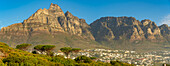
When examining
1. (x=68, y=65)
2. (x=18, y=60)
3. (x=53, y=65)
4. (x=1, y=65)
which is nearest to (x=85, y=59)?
(x=68, y=65)

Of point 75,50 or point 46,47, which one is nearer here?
point 46,47

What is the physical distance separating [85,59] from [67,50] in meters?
→ 24.5

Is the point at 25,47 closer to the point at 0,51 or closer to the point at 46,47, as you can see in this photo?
the point at 46,47

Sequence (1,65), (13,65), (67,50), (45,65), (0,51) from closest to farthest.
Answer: (1,65) < (13,65) < (45,65) < (0,51) < (67,50)

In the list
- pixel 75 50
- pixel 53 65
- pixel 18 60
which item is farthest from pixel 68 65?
pixel 75 50

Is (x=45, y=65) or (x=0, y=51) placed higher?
(x=0, y=51)

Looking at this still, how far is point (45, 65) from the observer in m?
40.8

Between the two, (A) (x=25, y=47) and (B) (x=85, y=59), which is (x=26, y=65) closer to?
(B) (x=85, y=59)

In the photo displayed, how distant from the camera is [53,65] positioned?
44.5 metres

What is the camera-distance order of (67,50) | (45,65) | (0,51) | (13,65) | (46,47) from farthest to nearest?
(67,50) < (46,47) < (0,51) < (45,65) < (13,65)

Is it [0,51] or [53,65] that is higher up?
[0,51]

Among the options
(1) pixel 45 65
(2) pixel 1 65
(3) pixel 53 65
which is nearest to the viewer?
(2) pixel 1 65

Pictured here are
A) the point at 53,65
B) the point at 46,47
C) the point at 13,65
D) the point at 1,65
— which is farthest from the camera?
the point at 46,47

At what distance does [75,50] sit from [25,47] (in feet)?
80.5
